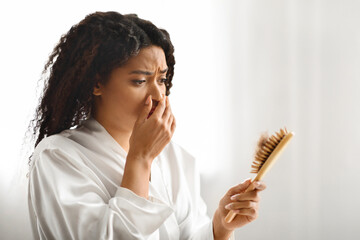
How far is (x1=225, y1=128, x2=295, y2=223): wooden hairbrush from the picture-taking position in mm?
816

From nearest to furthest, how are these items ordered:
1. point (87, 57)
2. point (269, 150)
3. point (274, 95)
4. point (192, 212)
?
point (269, 150) → point (87, 57) → point (192, 212) → point (274, 95)

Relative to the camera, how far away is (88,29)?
97 cm

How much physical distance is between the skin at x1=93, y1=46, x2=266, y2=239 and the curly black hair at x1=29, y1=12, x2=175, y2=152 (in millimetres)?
21

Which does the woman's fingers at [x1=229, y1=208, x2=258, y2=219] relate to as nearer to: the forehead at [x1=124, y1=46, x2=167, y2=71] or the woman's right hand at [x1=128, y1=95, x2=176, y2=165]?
the woman's right hand at [x1=128, y1=95, x2=176, y2=165]

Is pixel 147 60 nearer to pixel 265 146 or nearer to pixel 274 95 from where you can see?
pixel 265 146

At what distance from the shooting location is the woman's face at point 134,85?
95 centimetres

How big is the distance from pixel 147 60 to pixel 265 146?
0.31 m

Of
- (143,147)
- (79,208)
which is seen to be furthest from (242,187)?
(79,208)

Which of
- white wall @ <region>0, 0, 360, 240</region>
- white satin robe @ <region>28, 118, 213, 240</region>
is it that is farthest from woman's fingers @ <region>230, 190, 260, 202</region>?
white wall @ <region>0, 0, 360, 240</region>

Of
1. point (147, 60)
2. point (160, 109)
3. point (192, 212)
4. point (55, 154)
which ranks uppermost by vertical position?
point (147, 60)

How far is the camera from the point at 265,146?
0.85 metres

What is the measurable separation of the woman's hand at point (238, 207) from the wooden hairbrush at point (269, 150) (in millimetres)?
16

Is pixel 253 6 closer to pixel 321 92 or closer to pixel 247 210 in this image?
pixel 321 92

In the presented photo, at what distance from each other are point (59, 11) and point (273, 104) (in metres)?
0.87
